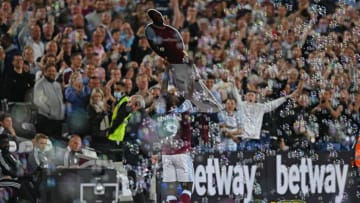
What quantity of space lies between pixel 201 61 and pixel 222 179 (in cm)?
219

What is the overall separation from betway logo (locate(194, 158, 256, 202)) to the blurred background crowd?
0.46 metres

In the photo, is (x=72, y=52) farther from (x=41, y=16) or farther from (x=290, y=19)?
(x=290, y=19)

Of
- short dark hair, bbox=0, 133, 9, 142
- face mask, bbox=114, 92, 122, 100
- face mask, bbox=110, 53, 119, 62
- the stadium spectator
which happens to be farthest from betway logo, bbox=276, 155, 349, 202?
short dark hair, bbox=0, 133, 9, 142

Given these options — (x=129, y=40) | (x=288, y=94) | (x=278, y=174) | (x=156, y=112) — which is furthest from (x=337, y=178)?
(x=129, y=40)

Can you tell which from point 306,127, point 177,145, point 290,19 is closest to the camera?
point 177,145

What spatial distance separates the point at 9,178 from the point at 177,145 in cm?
236

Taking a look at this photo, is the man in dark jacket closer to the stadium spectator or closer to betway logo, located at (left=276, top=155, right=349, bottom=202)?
the stadium spectator

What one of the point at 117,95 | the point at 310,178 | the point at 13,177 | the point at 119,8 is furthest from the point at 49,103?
the point at 310,178

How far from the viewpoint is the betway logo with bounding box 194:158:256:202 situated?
1112 centimetres

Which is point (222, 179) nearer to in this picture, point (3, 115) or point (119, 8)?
point (3, 115)

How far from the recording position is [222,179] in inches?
440

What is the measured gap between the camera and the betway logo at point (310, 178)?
11266 mm

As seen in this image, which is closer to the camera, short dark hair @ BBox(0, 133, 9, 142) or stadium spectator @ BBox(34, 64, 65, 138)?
short dark hair @ BBox(0, 133, 9, 142)

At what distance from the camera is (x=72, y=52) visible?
11.7 m
